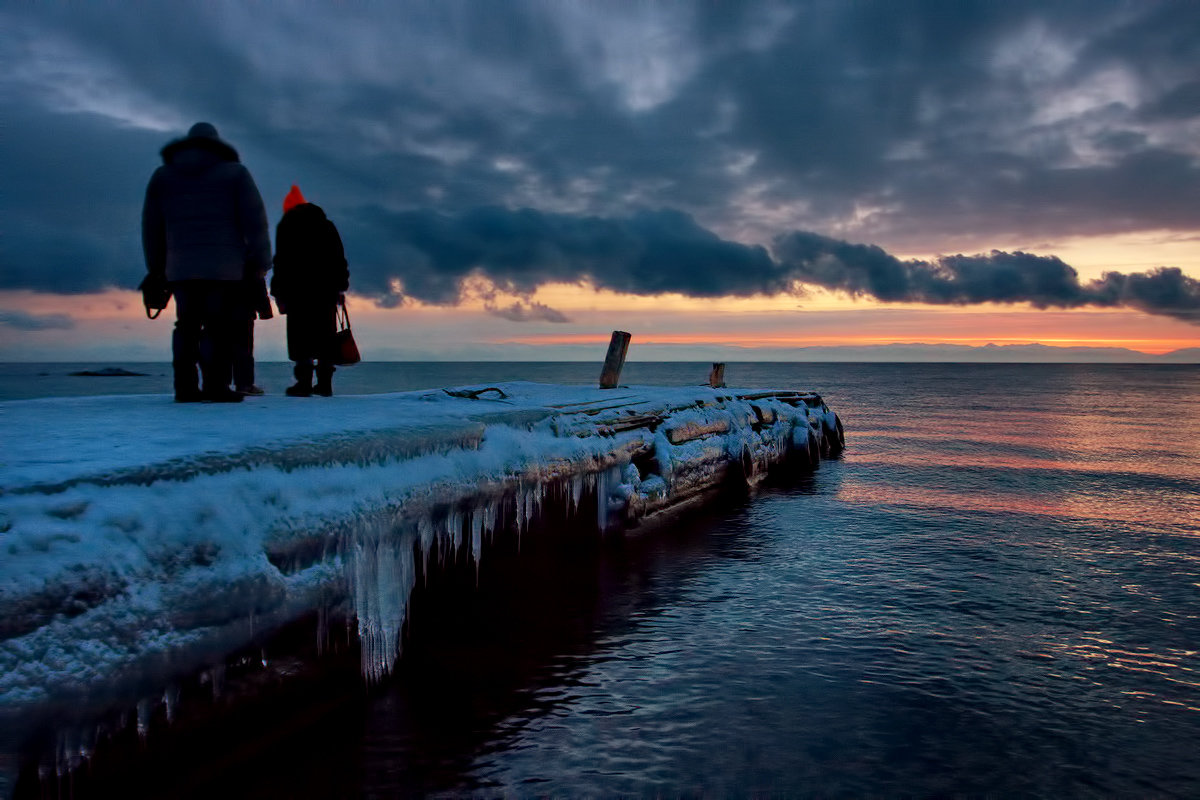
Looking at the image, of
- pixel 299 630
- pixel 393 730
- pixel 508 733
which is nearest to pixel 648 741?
pixel 508 733

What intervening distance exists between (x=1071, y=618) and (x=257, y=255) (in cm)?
820

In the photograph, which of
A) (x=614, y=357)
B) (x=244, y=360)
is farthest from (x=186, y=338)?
(x=614, y=357)

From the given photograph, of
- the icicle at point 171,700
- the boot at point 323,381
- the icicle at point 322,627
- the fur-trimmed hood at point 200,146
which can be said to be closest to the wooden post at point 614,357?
the boot at point 323,381

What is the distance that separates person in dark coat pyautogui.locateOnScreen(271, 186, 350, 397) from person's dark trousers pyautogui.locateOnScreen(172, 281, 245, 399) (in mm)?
862

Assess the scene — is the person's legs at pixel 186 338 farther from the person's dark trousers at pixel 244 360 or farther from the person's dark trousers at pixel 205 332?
the person's dark trousers at pixel 244 360

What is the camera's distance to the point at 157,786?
3.15 meters

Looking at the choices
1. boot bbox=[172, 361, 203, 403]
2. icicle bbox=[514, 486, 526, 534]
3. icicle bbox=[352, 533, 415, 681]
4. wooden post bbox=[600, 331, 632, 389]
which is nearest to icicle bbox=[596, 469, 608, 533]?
icicle bbox=[514, 486, 526, 534]

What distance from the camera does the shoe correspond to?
6.35m

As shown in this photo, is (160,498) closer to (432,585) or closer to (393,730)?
(393,730)

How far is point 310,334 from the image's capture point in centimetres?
746

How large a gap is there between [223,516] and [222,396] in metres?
3.52

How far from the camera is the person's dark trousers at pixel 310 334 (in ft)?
24.3

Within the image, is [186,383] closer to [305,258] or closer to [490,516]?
[305,258]

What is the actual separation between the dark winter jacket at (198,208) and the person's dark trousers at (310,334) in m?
1.25
